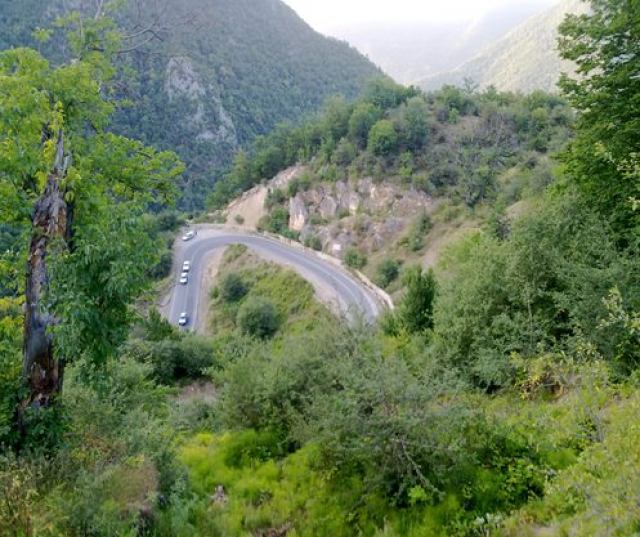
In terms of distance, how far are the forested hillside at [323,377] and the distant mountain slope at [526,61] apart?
94.3m

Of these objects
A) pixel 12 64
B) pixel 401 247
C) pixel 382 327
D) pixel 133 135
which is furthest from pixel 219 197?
pixel 12 64

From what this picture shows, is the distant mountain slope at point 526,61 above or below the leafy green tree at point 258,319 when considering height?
above

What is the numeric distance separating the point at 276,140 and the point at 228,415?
2499 inches

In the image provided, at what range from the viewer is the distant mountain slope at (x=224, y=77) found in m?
93.8

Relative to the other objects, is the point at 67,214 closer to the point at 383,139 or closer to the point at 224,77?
the point at 383,139

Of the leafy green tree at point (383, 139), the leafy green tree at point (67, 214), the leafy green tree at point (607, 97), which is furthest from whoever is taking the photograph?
the leafy green tree at point (383, 139)

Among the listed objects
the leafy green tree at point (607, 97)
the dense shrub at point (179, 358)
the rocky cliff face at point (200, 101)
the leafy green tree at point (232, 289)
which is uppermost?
the rocky cliff face at point (200, 101)

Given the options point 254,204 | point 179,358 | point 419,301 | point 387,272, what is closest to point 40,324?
point 419,301

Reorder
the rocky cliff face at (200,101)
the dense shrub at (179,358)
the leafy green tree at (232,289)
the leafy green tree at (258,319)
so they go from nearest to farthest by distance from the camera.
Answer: the dense shrub at (179,358)
the leafy green tree at (258,319)
the leafy green tree at (232,289)
the rocky cliff face at (200,101)

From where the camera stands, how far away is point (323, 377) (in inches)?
311

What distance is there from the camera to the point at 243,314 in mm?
33500

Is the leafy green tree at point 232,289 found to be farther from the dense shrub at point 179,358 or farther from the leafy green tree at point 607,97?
the leafy green tree at point 607,97

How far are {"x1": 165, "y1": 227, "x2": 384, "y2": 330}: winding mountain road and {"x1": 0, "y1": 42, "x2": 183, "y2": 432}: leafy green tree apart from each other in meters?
23.2

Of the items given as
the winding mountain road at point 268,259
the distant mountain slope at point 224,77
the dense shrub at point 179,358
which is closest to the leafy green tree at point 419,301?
the dense shrub at point 179,358
